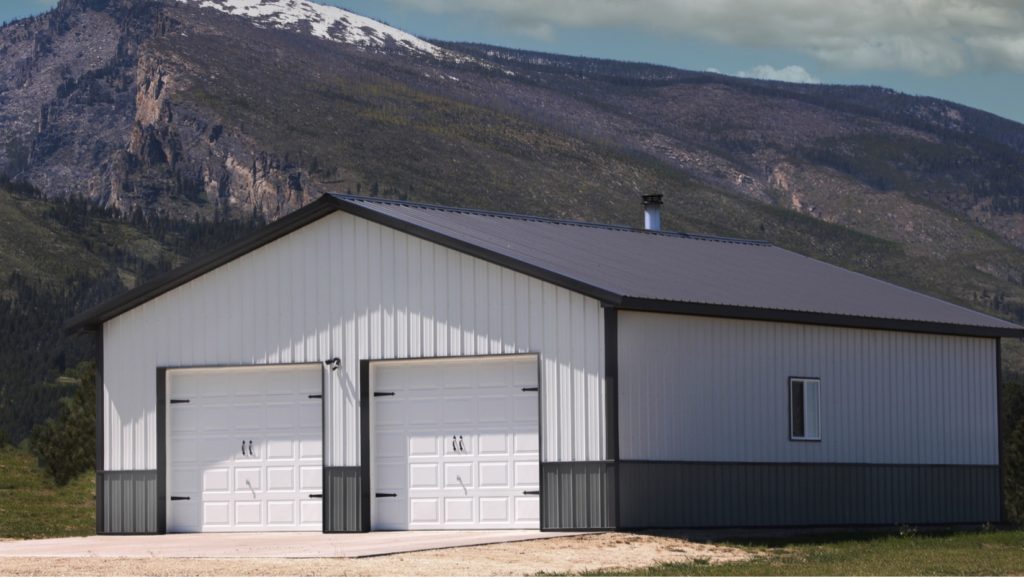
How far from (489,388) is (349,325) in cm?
247

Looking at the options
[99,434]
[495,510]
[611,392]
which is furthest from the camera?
[99,434]

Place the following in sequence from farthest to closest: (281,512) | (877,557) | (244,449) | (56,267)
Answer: (56,267), (244,449), (281,512), (877,557)

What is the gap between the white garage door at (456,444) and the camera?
25.1 meters

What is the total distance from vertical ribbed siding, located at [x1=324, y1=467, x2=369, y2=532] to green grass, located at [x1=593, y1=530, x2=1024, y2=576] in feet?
18.3

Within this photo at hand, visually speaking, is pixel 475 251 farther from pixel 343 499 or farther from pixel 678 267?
pixel 678 267

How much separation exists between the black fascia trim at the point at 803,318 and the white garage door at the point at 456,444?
1916 millimetres

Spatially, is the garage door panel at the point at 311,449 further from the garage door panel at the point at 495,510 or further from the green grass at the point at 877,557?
the green grass at the point at 877,557

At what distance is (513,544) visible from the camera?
22406mm

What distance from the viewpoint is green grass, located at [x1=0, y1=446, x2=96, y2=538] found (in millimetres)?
30245

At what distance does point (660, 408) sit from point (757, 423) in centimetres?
242

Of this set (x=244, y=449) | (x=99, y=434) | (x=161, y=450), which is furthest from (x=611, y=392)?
(x=99, y=434)

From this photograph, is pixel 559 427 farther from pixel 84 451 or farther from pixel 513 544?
pixel 84 451

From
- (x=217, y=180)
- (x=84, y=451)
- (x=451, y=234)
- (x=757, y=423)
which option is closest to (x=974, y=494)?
(x=757, y=423)

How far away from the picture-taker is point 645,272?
26.8m
